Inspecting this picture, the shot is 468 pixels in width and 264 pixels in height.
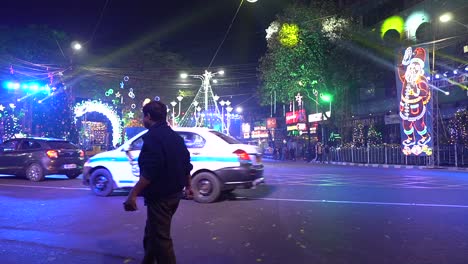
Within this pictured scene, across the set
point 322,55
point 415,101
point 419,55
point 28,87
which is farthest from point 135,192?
point 322,55

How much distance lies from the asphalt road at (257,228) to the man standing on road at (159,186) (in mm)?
1363

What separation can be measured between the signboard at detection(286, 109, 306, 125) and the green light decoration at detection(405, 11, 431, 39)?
14.0 meters

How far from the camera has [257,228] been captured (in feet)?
22.7

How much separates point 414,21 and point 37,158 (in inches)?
1058

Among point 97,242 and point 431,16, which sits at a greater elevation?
point 431,16

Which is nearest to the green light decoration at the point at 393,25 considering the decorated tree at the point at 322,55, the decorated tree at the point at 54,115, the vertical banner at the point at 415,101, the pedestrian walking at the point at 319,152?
the decorated tree at the point at 322,55

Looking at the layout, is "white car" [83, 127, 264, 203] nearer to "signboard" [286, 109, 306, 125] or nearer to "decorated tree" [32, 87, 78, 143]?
"decorated tree" [32, 87, 78, 143]

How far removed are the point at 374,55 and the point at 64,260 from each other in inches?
1119

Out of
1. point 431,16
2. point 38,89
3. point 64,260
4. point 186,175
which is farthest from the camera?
point 431,16

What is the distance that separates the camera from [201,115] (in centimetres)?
3822

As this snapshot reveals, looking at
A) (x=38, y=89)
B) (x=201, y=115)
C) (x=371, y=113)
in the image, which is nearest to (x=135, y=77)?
(x=201, y=115)

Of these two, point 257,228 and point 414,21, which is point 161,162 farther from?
point 414,21

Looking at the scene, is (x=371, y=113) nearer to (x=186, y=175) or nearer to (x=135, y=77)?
(x=135, y=77)

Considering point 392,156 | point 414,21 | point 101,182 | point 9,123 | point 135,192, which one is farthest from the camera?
point 414,21
